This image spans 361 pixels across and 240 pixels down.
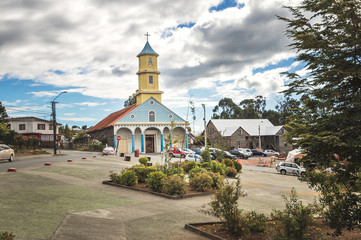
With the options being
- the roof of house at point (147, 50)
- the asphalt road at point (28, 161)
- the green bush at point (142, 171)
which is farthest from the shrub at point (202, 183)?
the roof of house at point (147, 50)

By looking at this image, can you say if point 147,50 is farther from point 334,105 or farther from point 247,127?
point 334,105

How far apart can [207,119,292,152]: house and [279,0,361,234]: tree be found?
5583cm

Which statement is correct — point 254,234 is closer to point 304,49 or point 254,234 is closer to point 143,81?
point 304,49

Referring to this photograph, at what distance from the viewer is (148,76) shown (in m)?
54.2

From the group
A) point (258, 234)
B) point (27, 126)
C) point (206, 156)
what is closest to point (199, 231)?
point (258, 234)

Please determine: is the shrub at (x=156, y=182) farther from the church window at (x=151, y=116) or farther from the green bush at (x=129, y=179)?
the church window at (x=151, y=116)

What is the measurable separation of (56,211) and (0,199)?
2.57 meters

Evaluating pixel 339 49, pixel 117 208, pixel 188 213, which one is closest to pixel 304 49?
pixel 339 49

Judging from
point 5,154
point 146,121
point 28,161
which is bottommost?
point 28,161

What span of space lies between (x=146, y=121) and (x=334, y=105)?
153ft

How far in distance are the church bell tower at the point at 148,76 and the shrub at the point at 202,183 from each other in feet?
131

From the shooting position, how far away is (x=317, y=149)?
6.13m

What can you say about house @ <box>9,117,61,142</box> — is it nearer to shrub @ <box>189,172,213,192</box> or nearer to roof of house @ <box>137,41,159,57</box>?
roof of house @ <box>137,41,159,57</box>

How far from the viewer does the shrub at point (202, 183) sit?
14820mm
